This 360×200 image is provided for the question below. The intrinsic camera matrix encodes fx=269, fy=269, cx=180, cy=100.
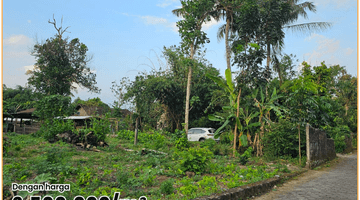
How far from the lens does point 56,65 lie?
25.4m

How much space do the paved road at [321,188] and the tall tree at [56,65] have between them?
23.3 meters

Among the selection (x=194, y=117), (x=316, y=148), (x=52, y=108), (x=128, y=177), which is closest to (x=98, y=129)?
(x=52, y=108)

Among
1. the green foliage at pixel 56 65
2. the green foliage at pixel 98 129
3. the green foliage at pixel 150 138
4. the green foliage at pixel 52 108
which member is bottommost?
the green foliage at pixel 150 138

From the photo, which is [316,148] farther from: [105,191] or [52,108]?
[52,108]

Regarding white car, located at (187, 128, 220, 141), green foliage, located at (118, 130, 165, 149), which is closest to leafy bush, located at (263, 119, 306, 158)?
green foliage, located at (118, 130, 165, 149)

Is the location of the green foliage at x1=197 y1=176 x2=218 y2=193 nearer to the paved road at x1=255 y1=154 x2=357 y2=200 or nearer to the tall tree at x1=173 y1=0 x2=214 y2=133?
the paved road at x1=255 y1=154 x2=357 y2=200

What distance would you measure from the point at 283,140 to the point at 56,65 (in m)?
22.3

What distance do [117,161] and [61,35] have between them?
72.5ft

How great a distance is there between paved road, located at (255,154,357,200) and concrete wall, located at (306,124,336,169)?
113 centimetres

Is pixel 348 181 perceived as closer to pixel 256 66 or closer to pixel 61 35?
pixel 256 66

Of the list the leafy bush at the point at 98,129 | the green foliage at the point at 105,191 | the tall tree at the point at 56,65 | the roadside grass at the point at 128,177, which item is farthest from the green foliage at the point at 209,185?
the tall tree at the point at 56,65

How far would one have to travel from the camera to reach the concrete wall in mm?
9094

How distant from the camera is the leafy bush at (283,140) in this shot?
993cm

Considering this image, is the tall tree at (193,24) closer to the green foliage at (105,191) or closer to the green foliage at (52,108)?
the green foliage at (52,108)
